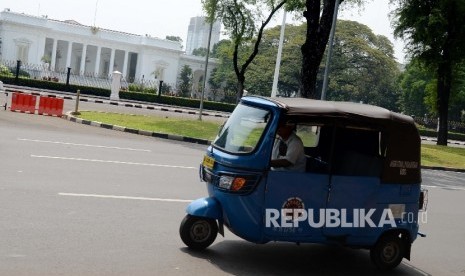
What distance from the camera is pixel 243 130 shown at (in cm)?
638

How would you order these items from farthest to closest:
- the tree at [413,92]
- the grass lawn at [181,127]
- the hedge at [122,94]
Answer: the tree at [413,92] < the hedge at [122,94] < the grass lawn at [181,127]

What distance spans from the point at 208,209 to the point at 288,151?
1.05 meters

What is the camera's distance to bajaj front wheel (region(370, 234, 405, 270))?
21.7 feet

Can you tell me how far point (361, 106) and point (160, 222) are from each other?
2.92m

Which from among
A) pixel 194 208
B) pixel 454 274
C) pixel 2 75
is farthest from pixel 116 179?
pixel 2 75

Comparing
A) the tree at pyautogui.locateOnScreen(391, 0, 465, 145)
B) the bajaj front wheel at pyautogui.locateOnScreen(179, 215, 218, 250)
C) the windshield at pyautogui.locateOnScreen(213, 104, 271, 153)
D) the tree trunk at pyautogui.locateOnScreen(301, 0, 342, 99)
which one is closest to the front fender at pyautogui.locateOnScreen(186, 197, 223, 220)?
the bajaj front wheel at pyautogui.locateOnScreen(179, 215, 218, 250)

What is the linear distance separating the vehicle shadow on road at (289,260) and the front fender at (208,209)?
453 millimetres

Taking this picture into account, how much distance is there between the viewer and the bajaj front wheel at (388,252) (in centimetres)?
663

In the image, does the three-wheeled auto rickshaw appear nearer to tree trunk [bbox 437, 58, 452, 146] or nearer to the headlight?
the headlight

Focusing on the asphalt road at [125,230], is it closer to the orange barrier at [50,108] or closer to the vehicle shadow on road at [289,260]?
the vehicle shadow on road at [289,260]

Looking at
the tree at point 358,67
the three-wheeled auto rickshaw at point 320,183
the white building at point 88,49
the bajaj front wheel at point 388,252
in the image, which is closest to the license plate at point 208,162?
the three-wheeled auto rickshaw at point 320,183

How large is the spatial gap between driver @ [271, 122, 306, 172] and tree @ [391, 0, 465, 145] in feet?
87.3

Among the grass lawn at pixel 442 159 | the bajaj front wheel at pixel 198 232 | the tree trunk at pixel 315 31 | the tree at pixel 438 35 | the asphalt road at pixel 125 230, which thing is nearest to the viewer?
the asphalt road at pixel 125 230

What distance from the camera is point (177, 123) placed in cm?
2380
